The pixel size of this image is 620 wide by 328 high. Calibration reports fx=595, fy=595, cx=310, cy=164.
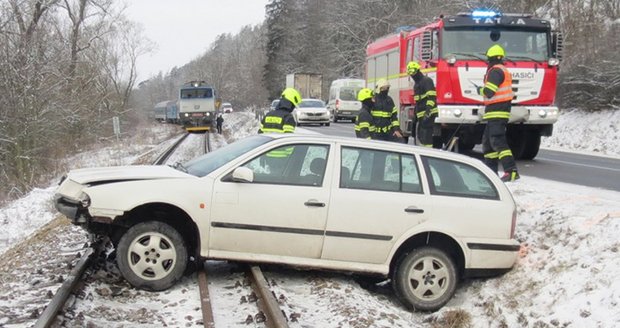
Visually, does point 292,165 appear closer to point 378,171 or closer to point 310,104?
point 378,171

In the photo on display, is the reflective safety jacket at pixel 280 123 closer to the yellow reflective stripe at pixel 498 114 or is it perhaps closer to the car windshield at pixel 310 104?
the yellow reflective stripe at pixel 498 114

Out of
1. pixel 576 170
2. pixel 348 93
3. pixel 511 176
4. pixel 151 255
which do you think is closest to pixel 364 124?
pixel 511 176

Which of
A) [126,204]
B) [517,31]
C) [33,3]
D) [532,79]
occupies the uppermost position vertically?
[33,3]

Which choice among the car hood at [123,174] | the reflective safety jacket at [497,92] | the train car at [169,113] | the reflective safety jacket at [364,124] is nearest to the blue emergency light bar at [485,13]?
the reflective safety jacket at [497,92]

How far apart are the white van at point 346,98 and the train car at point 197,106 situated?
8235 mm

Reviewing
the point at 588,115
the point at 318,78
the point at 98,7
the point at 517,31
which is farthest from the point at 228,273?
the point at 318,78

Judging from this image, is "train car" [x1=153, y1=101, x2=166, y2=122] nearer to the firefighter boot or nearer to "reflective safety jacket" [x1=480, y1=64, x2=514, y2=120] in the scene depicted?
the firefighter boot

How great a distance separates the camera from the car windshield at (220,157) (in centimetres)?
570

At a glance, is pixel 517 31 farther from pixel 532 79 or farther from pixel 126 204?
pixel 126 204

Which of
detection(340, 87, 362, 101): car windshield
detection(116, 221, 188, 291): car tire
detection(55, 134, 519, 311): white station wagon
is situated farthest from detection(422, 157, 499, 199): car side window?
detection(340, 87, 362, 101): car windshield

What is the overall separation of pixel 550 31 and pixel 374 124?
5.06m

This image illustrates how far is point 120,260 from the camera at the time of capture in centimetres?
535

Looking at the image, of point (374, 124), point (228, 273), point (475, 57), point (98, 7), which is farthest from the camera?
point (98, 7)

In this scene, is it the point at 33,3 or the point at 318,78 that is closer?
the point at 33,3
